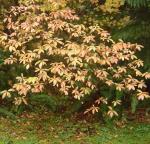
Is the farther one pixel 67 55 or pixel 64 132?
pixel 64 132

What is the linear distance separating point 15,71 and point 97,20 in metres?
2.22

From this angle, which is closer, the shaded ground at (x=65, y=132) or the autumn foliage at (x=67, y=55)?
the autumn foliage at (x=67, y=55)

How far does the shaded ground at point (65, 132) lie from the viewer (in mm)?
8758

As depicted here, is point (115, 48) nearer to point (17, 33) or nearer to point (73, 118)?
point (17, 33)

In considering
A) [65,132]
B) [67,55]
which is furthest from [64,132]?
[67,55]

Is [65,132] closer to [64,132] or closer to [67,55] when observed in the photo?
[64,132]

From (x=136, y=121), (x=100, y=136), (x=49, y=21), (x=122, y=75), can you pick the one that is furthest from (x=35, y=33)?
(x=136, y=121)

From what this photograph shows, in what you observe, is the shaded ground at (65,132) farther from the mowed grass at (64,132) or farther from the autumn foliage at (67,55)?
the autumn foliage at (67,55)

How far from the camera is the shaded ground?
876 centimetres

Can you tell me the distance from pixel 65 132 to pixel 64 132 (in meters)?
0.02

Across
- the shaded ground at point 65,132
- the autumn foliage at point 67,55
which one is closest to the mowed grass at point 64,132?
the shaded ground at point 65,132

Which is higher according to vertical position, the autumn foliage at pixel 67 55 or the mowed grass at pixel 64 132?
the autumn foliage at pixel 67 55

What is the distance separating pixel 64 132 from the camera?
916 centimetres

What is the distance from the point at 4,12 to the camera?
9.97 metres
